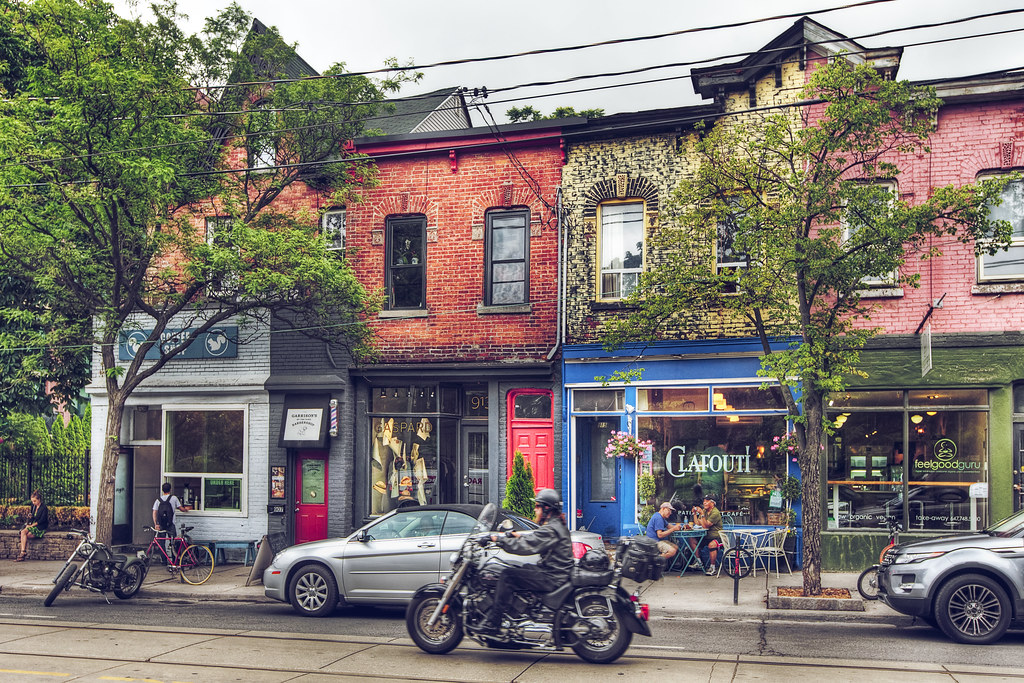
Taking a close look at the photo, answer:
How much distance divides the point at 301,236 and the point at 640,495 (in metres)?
7.55

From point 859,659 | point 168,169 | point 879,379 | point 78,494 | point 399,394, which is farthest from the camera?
point 78,494

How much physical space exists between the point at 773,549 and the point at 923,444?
3138 millimetres

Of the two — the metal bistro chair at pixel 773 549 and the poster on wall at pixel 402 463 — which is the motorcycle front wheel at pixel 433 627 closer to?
the metal bistro chair at pixel 773 549

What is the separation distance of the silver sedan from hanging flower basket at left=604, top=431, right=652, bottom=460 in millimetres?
3974

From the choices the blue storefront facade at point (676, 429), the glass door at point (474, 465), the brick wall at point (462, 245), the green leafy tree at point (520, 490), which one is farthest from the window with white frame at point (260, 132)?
the green leafy tree at point (520, 490)

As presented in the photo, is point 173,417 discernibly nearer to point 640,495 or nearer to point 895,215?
point 640,495

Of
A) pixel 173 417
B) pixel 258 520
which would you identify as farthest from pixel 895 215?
pixel 173 417

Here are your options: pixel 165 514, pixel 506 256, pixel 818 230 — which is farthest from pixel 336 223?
pixel 818 230

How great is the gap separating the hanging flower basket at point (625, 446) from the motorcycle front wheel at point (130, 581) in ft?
26.8

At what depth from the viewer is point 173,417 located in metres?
19.5

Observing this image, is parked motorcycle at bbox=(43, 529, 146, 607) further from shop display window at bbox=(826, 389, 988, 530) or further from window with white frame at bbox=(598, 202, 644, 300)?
shop display window at bbox=(826, 389, 988, 530)

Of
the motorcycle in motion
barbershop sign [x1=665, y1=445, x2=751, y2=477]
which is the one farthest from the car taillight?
barbershop sign [x1=665, y1=445, x2=751, y2=477]

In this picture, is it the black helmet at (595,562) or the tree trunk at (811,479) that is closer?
the black helmet at (595,562)

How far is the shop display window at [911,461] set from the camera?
15.1m
